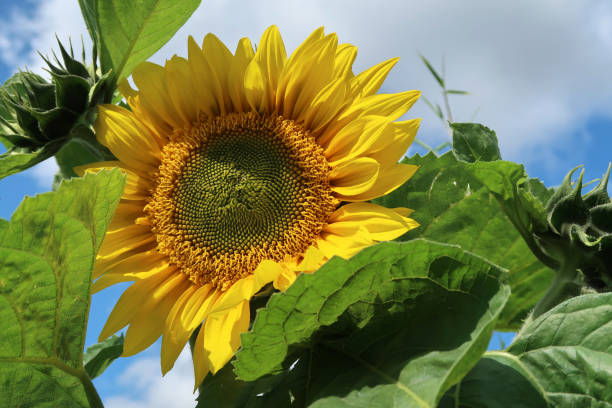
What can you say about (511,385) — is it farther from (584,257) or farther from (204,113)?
(204,113)

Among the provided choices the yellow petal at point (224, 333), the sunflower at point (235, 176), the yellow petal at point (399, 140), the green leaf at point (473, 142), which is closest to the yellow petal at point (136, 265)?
the sunflower at point (235, 176)

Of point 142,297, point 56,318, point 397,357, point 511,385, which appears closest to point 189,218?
point 142,297

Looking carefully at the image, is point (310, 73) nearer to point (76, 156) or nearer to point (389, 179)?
point (389, 179)

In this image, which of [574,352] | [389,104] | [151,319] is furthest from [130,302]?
[574,352]

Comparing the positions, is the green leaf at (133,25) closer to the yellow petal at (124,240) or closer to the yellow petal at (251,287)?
the yellow petal at (124,240)

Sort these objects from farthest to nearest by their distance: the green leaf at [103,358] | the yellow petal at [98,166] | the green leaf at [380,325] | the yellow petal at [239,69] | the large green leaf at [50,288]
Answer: the green leaf at [103,358] → the yellow petal at [98,166] → the yellow petal at [239,69] → the large green leaf at [50,288] → the green leaf at [380,325]

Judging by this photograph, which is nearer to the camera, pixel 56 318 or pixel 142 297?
pixel 56 318
